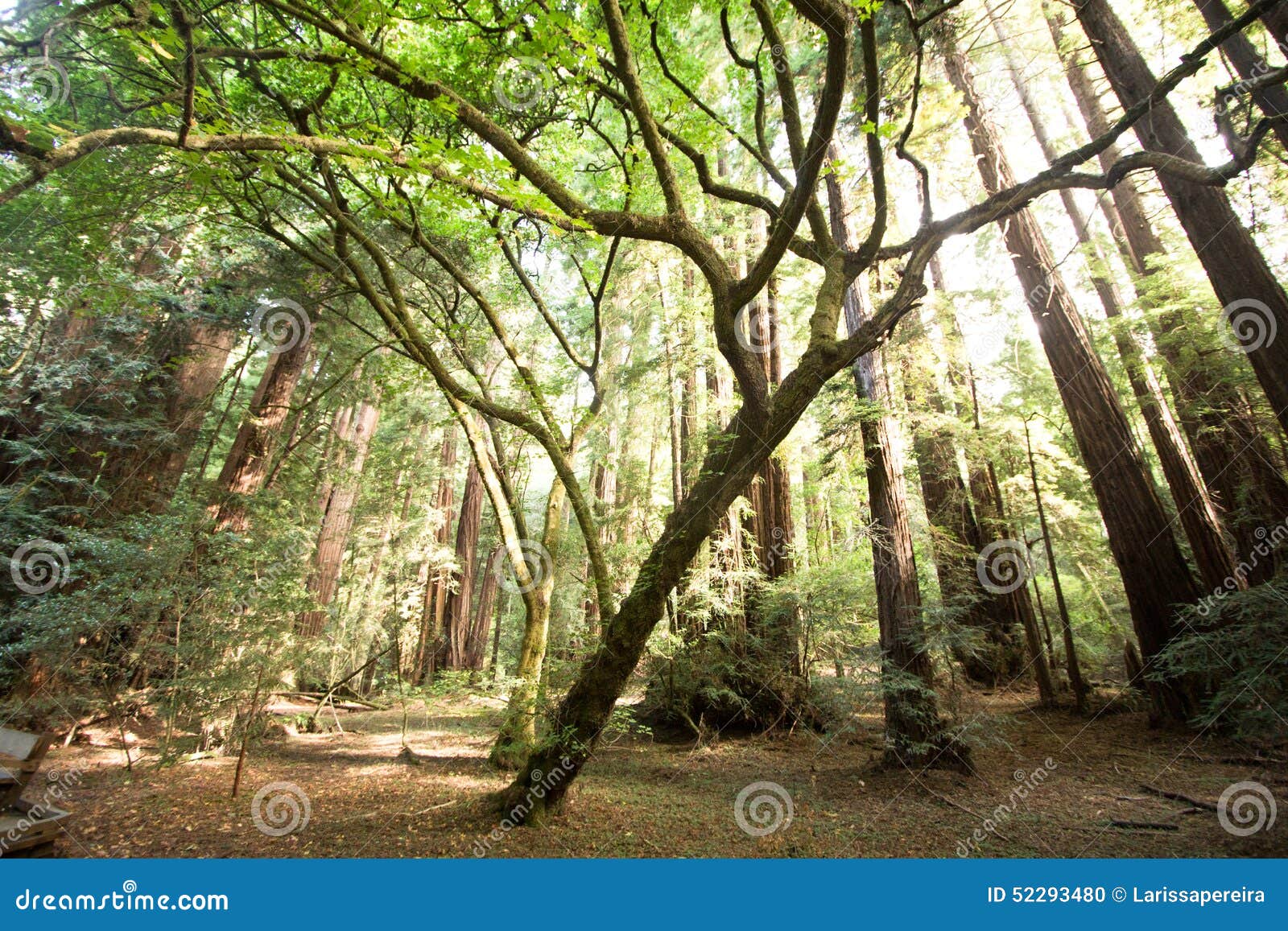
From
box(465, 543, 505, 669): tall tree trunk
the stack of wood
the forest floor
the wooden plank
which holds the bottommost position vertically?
the forest floor

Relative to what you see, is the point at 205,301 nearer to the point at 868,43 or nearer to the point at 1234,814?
the point at 868,43

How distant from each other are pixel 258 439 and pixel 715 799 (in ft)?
25.1

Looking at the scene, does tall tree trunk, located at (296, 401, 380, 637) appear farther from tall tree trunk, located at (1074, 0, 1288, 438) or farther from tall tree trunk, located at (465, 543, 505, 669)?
tall tree trunk, located at (1074, 0, 1288, 438)

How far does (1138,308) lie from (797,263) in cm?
484

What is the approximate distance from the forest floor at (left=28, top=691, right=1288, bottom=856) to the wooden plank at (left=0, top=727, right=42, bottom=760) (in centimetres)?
68

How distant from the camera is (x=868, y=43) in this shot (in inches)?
118

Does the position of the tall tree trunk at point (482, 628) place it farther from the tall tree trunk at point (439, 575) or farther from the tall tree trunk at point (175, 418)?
the tall tree trunk at point (175, 418)

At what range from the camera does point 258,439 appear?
24.3 feet

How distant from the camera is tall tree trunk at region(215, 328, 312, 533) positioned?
6.53 metres

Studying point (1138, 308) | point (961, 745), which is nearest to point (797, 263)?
point (1138, 308)

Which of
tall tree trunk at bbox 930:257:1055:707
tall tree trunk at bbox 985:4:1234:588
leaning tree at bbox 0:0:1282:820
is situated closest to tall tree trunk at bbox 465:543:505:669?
leaning tree at bbox 0:0:1282:820

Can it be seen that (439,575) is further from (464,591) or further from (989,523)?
(989,523)

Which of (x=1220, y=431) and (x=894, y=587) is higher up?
(x=1220, y=431)

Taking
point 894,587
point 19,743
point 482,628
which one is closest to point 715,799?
point 894,587
